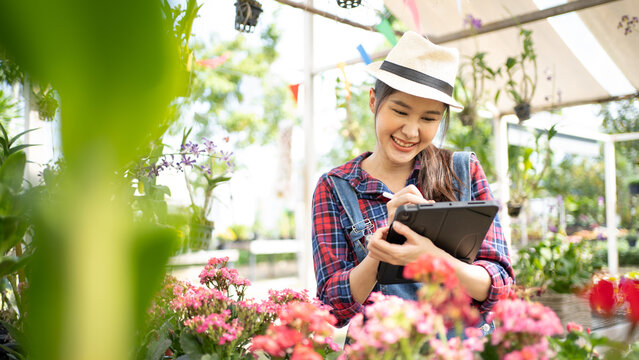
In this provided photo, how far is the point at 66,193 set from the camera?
0.53 ft

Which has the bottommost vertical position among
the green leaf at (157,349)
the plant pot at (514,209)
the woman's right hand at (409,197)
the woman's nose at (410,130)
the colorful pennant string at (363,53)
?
the green leaf at (157,349)

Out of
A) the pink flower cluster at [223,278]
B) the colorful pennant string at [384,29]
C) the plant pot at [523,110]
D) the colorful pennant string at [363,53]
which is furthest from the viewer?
the plant pot at [523,110]

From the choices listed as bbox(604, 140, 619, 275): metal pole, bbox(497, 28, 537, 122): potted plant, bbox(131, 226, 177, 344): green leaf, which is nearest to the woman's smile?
bbox(131, 226, 177, 344): green leaf

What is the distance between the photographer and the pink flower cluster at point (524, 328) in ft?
1.61

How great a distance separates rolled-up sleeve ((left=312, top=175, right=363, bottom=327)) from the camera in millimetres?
1118

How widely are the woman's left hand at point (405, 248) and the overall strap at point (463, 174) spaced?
366mm

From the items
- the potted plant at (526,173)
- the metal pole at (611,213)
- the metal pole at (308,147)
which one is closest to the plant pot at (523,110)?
the potted plant at (526,173)

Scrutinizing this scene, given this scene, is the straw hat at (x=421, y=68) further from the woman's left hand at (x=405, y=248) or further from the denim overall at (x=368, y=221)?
the woman's left hand at (x=405, y=248)

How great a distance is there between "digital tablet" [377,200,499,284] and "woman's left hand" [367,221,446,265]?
1cm

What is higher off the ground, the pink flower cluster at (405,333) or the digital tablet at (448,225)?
the digital tablet at (448,225)

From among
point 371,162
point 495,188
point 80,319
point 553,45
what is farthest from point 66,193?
point 495,188

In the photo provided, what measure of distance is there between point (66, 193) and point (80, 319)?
0.04 m

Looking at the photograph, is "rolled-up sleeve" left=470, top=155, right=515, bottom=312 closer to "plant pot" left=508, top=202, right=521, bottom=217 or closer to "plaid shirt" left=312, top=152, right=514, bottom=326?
"plaid shirt" left=312, top=152, right=514, bottom=326

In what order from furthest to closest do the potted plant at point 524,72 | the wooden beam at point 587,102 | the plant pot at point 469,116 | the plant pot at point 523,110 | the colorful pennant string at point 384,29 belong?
the wooden beam at point 587,102 → the plant pot at point 469,116 → the plant pot at point 523,110 → the potted plant at point 524,72 → the colorful pennant string at point 384,29
